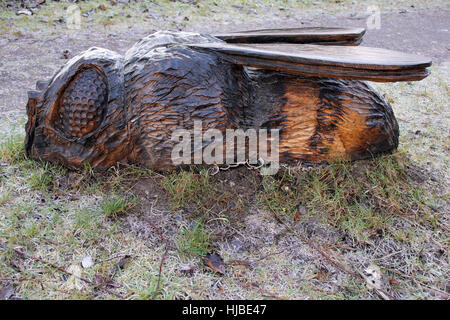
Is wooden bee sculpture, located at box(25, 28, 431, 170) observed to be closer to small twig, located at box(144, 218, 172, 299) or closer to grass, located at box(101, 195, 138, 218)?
grass, located at box(101, 195, 138, 218)

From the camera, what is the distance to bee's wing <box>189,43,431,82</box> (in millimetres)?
1950

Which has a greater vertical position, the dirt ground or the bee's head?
the bee's head

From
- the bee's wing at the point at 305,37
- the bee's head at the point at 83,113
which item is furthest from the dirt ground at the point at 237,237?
the bee's wing at the point at 305,37

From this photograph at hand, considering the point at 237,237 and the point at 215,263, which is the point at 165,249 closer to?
the point at 215,263

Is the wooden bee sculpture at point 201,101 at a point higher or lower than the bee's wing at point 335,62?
lower

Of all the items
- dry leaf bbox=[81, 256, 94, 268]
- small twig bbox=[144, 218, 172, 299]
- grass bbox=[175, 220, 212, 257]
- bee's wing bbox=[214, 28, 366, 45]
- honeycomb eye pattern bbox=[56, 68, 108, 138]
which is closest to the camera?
small twig bbox=[144, 218, 172, 299]

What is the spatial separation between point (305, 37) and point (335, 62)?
2.26 feet

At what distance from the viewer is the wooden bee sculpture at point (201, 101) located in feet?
7.27

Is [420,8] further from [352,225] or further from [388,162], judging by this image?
[352,225]

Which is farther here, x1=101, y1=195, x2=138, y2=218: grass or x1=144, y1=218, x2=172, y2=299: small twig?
x1=101, y1=195, x2=138, y2=218: grass

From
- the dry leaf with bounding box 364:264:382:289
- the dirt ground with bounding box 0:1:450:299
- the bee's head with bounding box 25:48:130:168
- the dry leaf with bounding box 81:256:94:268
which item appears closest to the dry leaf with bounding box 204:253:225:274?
the dirt ground with bounding box 0:1:450:299

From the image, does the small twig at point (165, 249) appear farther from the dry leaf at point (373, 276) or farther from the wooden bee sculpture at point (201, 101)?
the dry leaf at point (373, 276)

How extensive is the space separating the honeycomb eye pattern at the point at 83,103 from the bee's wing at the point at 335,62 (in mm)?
781
